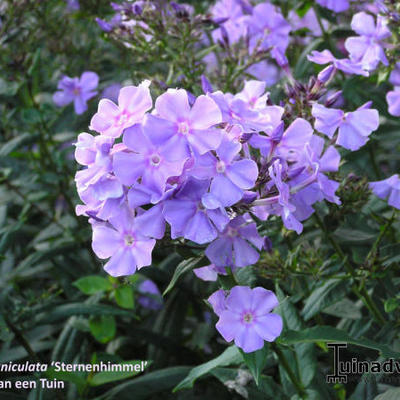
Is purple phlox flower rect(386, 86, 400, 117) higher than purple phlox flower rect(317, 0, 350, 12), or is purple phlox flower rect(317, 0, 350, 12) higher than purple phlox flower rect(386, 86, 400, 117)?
purple phlox flower rect(317, 0, 350, 12)

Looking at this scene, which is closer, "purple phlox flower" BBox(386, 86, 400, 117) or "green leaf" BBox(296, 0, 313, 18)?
"purple phlox flower" BBox(386, 86, 400, 117)

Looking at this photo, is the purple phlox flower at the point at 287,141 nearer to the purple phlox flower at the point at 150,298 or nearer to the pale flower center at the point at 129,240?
the pale flower center at the point at 129,240

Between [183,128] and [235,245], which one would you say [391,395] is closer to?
[235,245]

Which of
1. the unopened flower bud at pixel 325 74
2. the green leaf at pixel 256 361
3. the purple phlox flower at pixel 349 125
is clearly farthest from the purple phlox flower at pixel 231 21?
the green leaf at pixel 256 361

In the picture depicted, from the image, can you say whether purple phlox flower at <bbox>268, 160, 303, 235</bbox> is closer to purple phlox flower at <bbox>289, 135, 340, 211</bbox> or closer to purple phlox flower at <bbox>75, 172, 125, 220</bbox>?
purple phlox flower at <bbox>289, 135, 340, 211</bbox>

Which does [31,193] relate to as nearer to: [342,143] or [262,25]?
[262,25]

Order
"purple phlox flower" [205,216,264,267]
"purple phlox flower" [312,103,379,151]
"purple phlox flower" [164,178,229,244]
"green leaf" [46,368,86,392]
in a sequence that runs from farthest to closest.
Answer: "green leaf" [46,368,86,392]
"purple phlox flower" [312,103,379,151]
"purple phlox flower" [205,216,264,267]
"purple phlox flower" [164,178,229,244]

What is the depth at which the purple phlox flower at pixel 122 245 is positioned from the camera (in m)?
1.15

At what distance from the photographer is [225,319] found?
122cm

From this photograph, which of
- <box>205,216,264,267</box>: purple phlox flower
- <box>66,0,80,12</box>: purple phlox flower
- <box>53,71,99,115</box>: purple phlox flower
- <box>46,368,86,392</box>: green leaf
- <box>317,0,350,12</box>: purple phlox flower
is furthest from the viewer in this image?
<box>66,0,80,12</box>: purple phlox flower

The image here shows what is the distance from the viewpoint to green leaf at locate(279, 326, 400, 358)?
1266mm

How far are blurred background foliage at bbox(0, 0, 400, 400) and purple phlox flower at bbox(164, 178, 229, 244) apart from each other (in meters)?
Answer: 0.16

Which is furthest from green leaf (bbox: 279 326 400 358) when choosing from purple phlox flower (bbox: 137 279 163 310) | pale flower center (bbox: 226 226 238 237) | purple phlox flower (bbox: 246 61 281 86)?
purple phlox flower (bbox: 246 61 281 86)

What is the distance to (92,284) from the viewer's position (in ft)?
6.41
